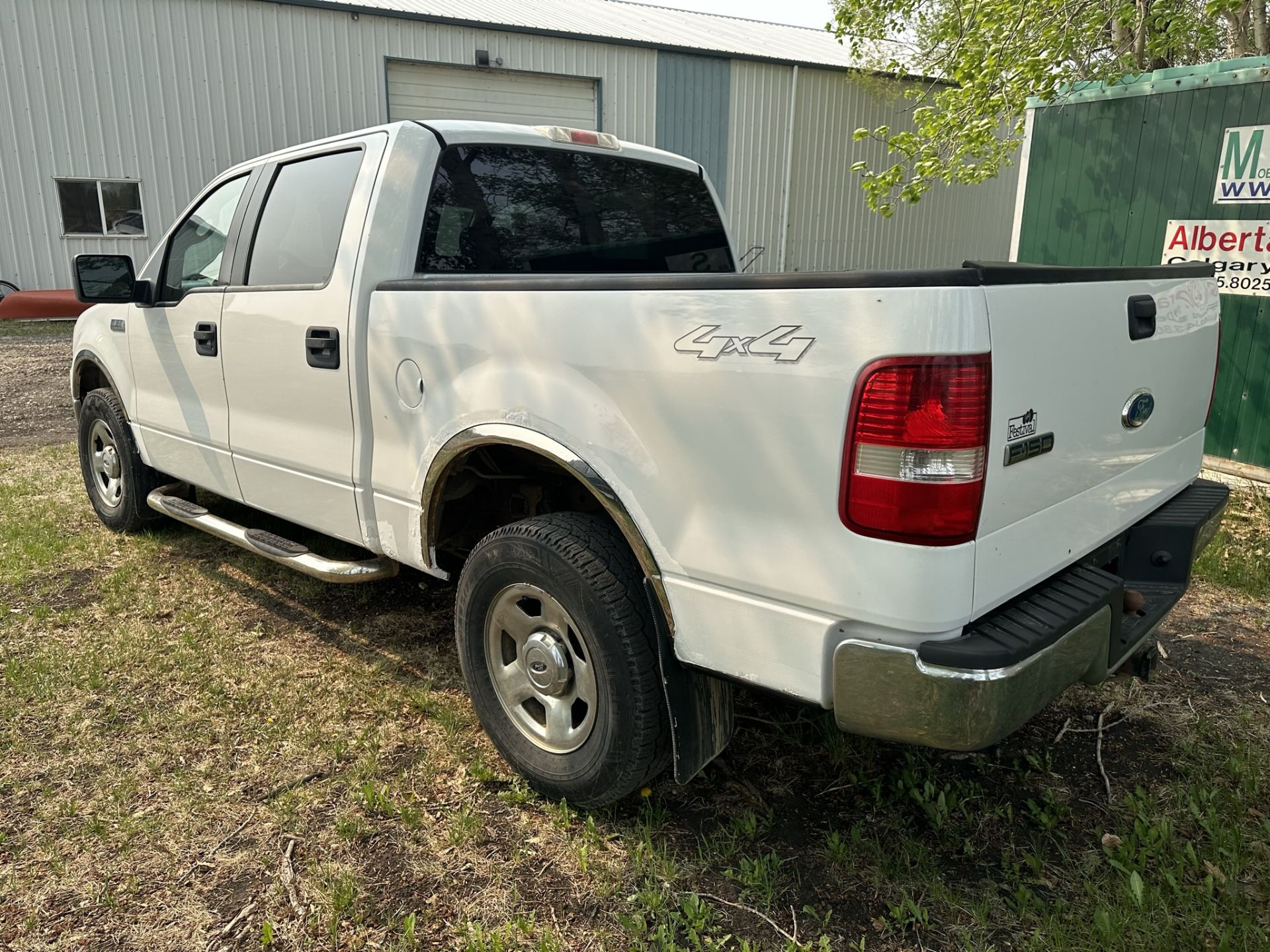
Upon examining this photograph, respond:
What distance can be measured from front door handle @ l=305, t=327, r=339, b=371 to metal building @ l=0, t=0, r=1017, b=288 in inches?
534

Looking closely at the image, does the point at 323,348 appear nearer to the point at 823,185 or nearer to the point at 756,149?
the point at 756,149

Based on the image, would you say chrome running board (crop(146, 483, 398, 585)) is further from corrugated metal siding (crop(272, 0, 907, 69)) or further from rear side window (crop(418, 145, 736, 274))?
corrugated metal siding (crop(272, 0, 907, 69))

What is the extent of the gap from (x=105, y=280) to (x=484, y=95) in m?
13.3

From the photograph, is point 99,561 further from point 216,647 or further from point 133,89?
point 133,89

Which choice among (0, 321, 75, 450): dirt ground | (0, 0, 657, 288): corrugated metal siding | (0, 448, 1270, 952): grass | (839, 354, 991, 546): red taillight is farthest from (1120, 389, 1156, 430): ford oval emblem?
(0, 0, 657, 288): corrugated metal siding

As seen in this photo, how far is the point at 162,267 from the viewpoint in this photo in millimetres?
4664

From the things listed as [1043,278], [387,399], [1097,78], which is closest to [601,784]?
[387,399]

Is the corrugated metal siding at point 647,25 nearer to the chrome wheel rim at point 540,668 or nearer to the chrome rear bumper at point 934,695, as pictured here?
the chrome wheel rim at point 540,668

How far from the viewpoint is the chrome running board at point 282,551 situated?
3477 millimetres

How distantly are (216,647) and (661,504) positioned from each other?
8.54 ft

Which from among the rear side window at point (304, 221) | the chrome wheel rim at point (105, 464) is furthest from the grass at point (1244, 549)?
the chrome wheel rim at point (105, 464)

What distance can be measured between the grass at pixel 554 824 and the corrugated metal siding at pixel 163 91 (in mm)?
13577

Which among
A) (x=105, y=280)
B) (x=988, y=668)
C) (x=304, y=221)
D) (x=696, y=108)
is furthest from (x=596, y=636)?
(x=696, y=108)

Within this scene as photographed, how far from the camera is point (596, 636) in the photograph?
99.7 inches
